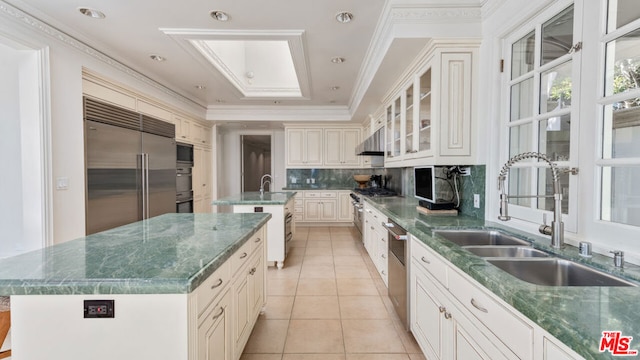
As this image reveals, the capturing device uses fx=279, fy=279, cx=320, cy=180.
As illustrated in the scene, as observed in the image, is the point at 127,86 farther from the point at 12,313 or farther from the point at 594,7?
the point at 594,7

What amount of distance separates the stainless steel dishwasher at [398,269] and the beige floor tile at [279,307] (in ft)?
3.11

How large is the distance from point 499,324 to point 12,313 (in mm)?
1752

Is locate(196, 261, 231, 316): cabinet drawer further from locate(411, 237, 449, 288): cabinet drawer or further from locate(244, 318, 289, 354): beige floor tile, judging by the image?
locate(411, 237, 449, 288): cabinet drawer

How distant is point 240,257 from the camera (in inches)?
67.8

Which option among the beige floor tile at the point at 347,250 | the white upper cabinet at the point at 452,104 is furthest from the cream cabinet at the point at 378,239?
the white upper cabinet at the point at 452,104

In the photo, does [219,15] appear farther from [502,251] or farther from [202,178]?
[202,178]

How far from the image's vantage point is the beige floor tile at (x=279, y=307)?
8.07 ft

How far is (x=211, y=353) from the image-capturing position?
123 centimetres

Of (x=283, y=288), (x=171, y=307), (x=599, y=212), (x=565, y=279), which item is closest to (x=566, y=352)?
(x=565, y=279)

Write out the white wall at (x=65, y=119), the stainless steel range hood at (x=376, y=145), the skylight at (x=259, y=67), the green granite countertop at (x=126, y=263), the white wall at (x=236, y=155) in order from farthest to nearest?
the white wall at (x=236, y=155) < the stainless steel range hood at (x=376, y=145) < the skylight at (x=259, y=67) < the white wall at (x=65, y=119) < the green granite countertop at (x=126, y=263)

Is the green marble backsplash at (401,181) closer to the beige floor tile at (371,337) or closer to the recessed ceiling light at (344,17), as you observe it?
the beige floor tile at (371,337)

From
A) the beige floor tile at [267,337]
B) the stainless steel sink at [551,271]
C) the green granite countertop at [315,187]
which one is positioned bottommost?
the beige floor tile at [267,337]

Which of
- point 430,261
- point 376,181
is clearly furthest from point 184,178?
point 430,261

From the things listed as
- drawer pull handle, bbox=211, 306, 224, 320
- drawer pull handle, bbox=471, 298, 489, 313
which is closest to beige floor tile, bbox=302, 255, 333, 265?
drawer pull handle, bbox=211, 306, 224, 320
